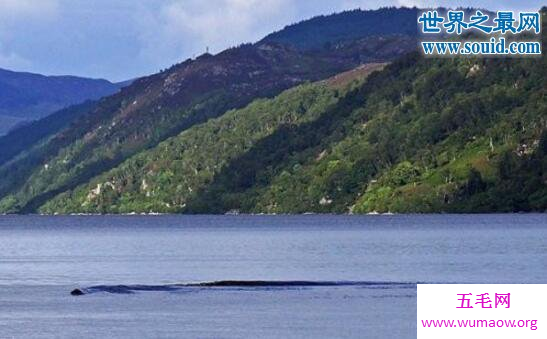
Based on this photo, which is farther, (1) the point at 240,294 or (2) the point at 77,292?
(2) the point at 77,292

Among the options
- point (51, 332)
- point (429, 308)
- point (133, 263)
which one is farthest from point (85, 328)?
point (133, 263)

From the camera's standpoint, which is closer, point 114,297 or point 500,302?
point 500,302

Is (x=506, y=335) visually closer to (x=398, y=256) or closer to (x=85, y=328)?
(x=85, y=328)

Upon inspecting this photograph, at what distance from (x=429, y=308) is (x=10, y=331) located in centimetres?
5708

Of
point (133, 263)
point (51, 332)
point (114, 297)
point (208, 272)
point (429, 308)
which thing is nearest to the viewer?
point (429, 308)

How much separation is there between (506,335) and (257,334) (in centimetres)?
4668

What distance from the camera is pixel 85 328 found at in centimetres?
9512

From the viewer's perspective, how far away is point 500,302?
4306 centimetres

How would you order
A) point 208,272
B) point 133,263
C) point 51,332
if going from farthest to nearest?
point 133,263, point 208,272, point 51,332

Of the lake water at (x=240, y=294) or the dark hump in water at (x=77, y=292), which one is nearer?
the lake water at (x=240, y=294)

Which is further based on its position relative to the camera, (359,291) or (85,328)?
(359,291)

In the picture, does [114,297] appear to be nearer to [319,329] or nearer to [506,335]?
[319,329]

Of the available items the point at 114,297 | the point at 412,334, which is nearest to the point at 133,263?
the point at 114,297

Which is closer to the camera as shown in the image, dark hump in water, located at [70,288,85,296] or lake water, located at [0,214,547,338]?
lake water, located at [0,214,547,338]
